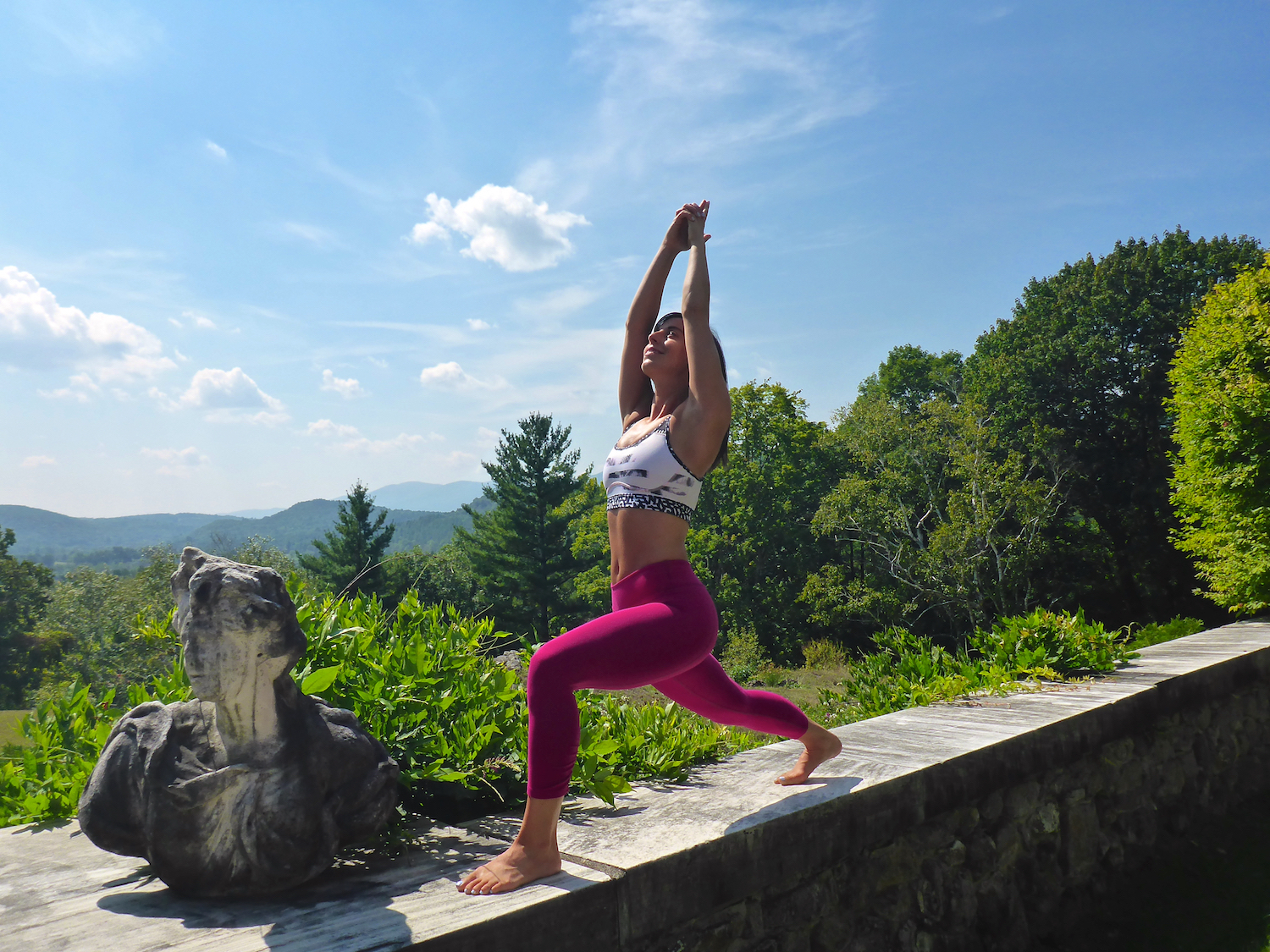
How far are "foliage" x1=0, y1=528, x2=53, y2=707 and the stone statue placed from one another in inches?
1811

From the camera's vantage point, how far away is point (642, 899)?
79.7 inches

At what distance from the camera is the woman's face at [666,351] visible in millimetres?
2670

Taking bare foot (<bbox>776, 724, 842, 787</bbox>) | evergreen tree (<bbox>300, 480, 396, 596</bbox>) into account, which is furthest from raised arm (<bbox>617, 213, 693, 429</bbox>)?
evergreen tree (<bbox>300, 480, 396, 596</bbox>)

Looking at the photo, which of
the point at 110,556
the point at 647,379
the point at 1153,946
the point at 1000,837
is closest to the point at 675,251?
the point at 647,379

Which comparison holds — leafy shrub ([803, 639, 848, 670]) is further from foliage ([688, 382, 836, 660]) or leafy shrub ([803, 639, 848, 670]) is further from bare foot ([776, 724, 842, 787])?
bare foot ([776, 724, 842, 787])

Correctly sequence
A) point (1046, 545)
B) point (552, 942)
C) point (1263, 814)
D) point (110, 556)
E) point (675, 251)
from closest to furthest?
1. point (552, 942)
2. point (675, 251)
3. point (1263, 814)
4. point (1046, 545)
5. point (110, 556)

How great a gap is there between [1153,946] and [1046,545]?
77.7 feet

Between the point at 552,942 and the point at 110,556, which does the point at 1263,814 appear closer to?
the point at 552,942

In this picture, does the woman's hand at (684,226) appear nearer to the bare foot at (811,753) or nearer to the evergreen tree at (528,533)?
the bare foot at (811,753)

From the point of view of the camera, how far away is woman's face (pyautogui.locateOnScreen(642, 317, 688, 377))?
8.76 ft

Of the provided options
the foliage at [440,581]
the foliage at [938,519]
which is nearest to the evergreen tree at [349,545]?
the foliage at [440,581]

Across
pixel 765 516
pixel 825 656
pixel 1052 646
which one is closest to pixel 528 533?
pixel 765 516

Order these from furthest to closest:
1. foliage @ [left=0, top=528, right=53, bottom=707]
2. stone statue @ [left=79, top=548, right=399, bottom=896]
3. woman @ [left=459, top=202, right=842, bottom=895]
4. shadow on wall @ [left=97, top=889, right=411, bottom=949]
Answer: foliage @ [left=0, top=528, right=53, bottom=707] → woman @ [left=459, top=202, right=842, bottom=895] → stone statue @ [left=79, top=548, right=399, bottom=896] → shadow on wall @ [left=97, top=889, right=411, bottom=949]

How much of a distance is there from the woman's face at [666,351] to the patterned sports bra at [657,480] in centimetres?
24
